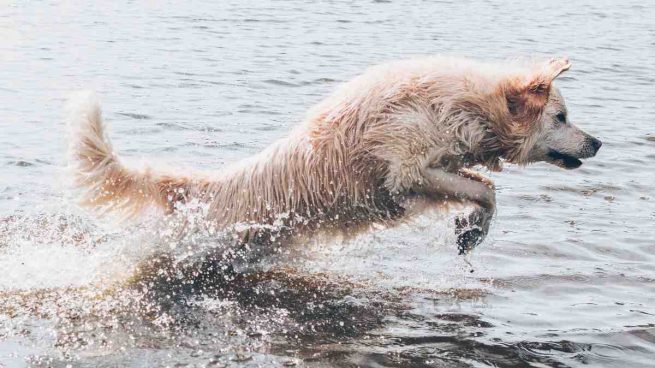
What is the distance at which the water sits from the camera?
6.04m

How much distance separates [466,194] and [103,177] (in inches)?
100

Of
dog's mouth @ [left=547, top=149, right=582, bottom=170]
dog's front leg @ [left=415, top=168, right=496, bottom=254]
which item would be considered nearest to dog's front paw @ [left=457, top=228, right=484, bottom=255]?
dog's front leg @ [left=415, top=168, right=496, bottom=254]

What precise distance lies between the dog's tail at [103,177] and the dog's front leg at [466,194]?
177 centimetres

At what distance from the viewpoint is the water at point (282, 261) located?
6.04 m

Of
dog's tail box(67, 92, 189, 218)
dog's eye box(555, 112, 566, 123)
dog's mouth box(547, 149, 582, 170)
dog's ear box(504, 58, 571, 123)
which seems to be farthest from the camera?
dog's mouth box(547, 149, 582, 170)

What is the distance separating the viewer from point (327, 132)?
678cm

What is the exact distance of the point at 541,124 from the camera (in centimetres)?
711

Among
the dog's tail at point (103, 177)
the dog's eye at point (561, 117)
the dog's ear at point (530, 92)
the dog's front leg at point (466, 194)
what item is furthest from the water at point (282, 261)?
the dog's eye at point (561, 117)

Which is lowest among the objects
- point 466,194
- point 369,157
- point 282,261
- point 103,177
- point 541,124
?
point 282,261

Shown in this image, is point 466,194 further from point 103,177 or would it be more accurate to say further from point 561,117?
point 103,177

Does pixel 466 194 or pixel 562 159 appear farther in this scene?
pixel 562 159

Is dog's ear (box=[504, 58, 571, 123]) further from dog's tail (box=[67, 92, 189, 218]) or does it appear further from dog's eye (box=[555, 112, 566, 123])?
dog's tail (box=[67, 92, 189, 218])

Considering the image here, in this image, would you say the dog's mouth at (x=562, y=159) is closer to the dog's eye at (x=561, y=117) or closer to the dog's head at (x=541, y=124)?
the dog's head at (x=541, y=124)

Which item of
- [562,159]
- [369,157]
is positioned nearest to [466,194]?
[369,157]
